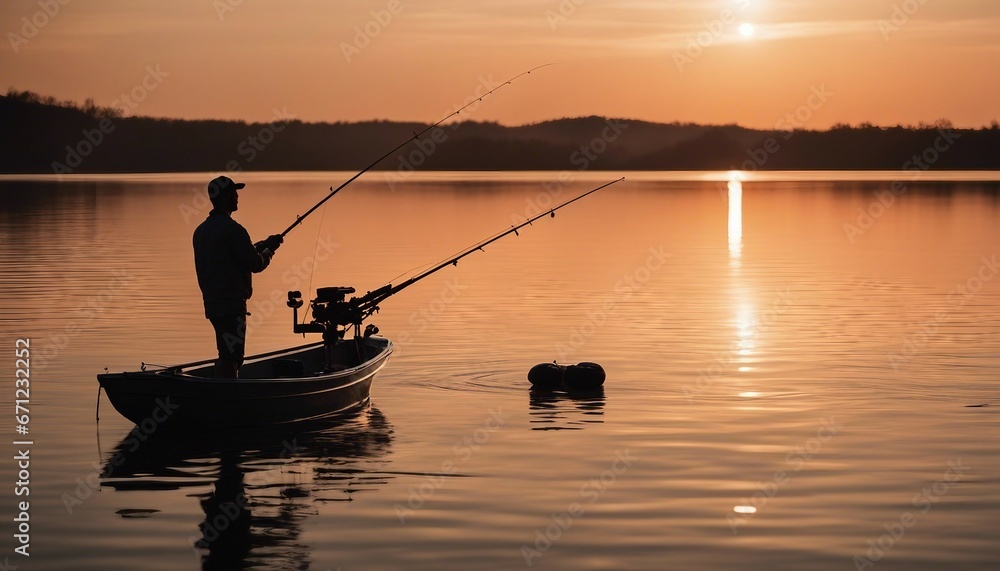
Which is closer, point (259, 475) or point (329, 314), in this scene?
point (259, 475)

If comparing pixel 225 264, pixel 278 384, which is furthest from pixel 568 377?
pixel 225 264

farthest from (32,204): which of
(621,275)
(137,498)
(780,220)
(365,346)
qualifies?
(137,498)

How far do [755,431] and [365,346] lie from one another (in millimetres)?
5623

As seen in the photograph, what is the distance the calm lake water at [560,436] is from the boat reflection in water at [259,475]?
1.6 inches

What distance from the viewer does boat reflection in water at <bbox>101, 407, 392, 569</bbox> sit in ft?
32.4

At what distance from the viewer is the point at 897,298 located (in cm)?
2941

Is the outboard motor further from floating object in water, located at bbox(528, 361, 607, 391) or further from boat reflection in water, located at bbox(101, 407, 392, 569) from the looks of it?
floating object in water, located at bbox(528, 361, 607, 391)

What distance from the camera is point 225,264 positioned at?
14055 millimetres

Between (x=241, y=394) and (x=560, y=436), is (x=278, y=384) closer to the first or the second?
(x=241, y=394)

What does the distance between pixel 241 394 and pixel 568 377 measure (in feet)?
15.1

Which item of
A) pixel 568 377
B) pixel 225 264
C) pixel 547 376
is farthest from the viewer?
pixel 547 376

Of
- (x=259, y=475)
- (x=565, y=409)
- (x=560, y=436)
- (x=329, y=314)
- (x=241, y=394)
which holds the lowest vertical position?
(x=259, y=475)

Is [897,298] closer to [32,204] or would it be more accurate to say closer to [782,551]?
[782,551]

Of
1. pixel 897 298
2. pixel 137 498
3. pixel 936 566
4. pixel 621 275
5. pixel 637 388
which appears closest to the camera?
pixel 936 566
